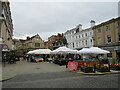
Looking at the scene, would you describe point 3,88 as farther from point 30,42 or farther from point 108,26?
point 30,42

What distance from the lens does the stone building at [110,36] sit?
2623cm

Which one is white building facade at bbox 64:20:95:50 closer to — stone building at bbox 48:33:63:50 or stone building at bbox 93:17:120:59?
stone building at bbox 93:17:120:59

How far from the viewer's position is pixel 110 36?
1104 inches

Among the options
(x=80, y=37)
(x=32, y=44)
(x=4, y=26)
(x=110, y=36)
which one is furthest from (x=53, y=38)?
(x=4, y=26)

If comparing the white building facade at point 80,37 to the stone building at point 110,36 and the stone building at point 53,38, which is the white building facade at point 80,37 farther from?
the stone building at point 53,38

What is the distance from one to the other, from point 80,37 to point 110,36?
1248cm

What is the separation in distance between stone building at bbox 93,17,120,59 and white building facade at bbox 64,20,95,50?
9.51ft

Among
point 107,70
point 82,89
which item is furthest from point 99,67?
point 82,89

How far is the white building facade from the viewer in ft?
116

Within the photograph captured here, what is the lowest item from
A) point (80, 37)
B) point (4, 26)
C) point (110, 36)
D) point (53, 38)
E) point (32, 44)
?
point (32, 44)

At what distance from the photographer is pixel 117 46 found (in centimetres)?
2592

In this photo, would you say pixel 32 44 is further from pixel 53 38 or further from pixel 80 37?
pixel 80 37

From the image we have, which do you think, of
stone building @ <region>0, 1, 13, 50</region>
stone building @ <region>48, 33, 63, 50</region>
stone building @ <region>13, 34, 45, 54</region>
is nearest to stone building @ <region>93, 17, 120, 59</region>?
stone building @ <region>0, 1, 13, 50</region>

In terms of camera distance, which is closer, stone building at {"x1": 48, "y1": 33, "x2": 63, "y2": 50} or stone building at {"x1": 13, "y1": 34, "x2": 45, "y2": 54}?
stone building at {"x1": 13, "y1": 34, "x2": 45, "y2": 54}
